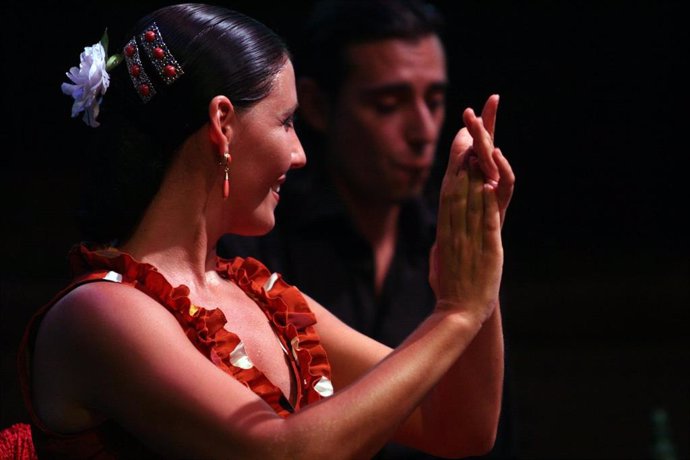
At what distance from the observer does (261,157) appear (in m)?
1.71

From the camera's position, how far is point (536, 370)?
3.76 meters

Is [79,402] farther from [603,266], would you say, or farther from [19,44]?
[603,266]

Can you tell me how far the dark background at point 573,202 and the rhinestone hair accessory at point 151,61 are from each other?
1621 millimetres

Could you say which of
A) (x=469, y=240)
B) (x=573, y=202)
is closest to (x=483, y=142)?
(x=469, y=240)

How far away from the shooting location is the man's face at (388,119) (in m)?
2.81

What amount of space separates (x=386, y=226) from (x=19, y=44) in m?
1.04

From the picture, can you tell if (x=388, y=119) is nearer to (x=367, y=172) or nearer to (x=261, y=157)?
(x=367, y=172)

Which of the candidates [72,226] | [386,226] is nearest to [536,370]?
[386,226]

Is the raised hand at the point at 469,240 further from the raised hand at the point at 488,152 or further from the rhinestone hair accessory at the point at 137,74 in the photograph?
the rhinestone hair accessory at the point at 137,74

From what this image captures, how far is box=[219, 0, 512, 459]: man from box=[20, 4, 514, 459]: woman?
92 centimetres

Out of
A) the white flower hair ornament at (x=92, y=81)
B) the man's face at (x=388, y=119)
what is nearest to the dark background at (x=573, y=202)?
the man's face at (x=388, y=119)

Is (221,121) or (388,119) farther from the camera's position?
(388,119)

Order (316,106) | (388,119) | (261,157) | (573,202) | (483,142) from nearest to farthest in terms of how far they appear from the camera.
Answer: (483,142), (261,157), (388,119), (316,106), (573,202)

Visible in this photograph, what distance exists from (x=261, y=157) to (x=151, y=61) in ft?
0.65
